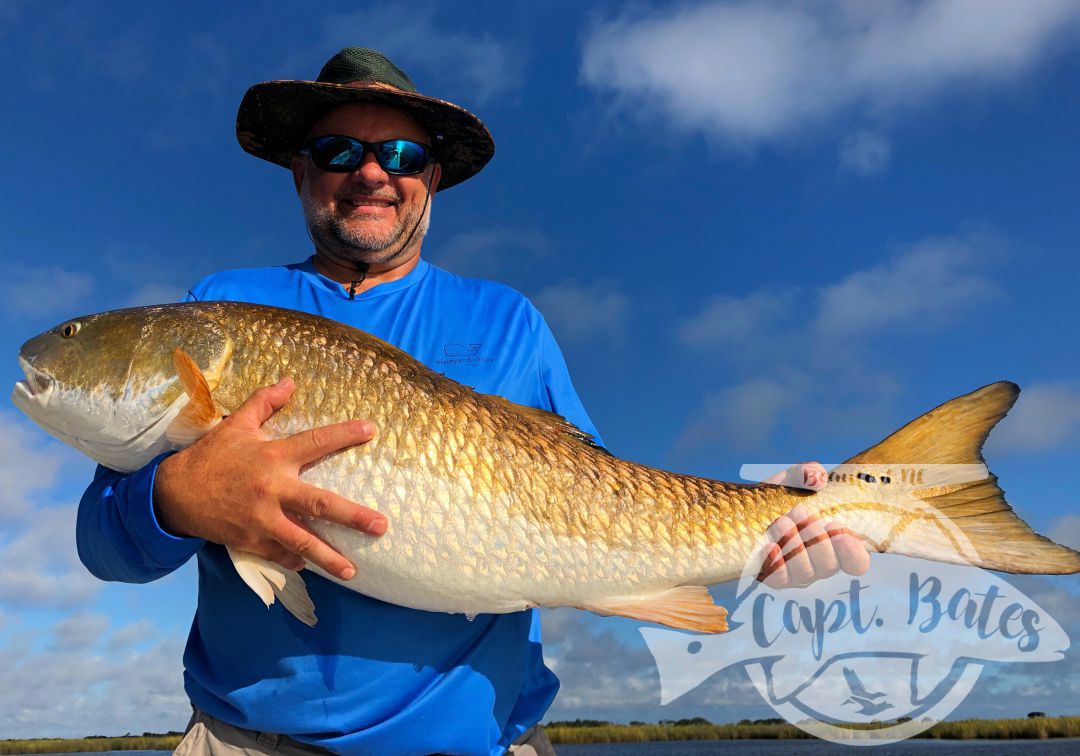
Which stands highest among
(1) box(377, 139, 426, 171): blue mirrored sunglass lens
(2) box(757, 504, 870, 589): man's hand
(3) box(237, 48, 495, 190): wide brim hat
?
(3) box(237, 48, 495, 190): wide brim hat

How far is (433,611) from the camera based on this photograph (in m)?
3.68

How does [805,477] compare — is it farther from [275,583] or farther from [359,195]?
[359,195]

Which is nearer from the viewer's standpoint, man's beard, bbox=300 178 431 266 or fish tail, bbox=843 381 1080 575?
fish tail, bbox=843 381 1080 575

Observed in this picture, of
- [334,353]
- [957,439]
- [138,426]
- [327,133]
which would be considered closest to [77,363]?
[138,426]

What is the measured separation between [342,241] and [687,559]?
250 centimetres

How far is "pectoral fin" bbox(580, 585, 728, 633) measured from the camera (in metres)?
3.76

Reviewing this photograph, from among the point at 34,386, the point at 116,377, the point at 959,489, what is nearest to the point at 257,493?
the point at 116,377

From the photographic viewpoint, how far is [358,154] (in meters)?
A: 4.98

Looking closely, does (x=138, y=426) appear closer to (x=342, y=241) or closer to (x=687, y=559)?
(x=342, y=241)

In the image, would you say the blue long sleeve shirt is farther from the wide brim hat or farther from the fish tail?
the wide brim hat

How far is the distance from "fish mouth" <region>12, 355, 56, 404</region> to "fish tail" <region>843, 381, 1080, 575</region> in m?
3.80

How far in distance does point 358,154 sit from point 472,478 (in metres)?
2.30

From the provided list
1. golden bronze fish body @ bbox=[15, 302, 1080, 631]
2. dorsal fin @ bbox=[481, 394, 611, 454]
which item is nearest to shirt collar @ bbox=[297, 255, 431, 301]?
golden bronze fish body @ bbox=[15, 302, 1080, 631]

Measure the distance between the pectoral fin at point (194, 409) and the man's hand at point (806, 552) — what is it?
251 cm
